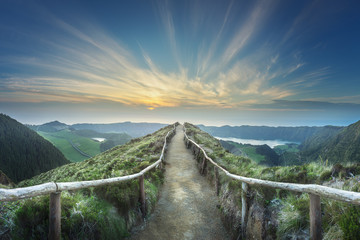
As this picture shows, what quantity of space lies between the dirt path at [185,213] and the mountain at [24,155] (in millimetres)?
120557

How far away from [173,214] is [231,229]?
2.50m

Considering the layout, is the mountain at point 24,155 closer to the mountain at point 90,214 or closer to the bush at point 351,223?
the mountain at point 90,214

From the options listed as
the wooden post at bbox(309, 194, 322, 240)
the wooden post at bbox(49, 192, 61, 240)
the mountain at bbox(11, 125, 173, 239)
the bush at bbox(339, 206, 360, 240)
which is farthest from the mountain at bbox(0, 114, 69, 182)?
the bush at bbox(339, 206, 360, 240)

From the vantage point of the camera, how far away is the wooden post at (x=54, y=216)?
11.1ft

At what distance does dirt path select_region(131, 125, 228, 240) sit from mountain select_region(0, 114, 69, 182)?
396ft

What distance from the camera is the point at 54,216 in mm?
3416

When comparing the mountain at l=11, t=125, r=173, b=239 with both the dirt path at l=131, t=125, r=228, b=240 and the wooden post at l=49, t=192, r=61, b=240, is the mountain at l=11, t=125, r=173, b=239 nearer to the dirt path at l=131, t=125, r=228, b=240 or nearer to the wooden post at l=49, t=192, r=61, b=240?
the wooden post at l=49, t=192, r=61, b=240

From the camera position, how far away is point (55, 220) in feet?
11.2

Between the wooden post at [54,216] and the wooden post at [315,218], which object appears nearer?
the wooden post at [315,218]

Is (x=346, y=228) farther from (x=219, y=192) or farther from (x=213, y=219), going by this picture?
(x=219, y=192)

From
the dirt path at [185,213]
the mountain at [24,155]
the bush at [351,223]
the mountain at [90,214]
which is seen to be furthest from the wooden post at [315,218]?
the mountain at [24,155]

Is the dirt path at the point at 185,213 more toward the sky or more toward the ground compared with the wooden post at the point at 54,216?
more toward the ground

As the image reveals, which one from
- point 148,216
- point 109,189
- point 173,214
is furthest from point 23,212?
point 173,214

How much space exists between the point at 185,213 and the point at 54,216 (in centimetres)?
555
